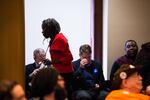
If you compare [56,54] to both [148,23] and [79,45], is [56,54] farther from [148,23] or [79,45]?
[148,23]

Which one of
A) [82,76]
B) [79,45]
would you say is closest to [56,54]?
[82,76]

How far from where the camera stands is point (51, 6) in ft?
16.6


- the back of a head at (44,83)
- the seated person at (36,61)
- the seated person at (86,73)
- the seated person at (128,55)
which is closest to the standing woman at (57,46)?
the seated person at (86,73)

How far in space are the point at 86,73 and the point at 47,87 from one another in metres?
2.51

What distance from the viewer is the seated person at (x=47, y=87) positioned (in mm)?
2111

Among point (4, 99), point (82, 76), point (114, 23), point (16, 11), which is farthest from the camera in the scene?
point (114, 23)

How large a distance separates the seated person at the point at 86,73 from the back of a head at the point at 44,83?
2.23 m

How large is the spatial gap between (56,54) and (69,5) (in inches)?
52.2

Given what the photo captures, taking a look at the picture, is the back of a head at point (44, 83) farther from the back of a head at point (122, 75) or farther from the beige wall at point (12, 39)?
the beige wall at point (12, 39)

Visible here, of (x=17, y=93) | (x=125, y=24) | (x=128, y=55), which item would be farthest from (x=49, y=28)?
(x=17, y=93)

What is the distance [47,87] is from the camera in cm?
211

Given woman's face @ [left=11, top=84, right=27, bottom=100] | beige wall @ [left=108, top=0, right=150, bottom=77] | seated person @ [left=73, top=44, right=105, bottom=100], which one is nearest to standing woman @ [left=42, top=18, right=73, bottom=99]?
seated person @ [left=73, top=44, right=105, bottom=100]

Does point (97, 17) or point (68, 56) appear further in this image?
point (97, 17)

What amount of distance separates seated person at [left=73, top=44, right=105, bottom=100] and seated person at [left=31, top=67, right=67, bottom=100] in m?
2.23
